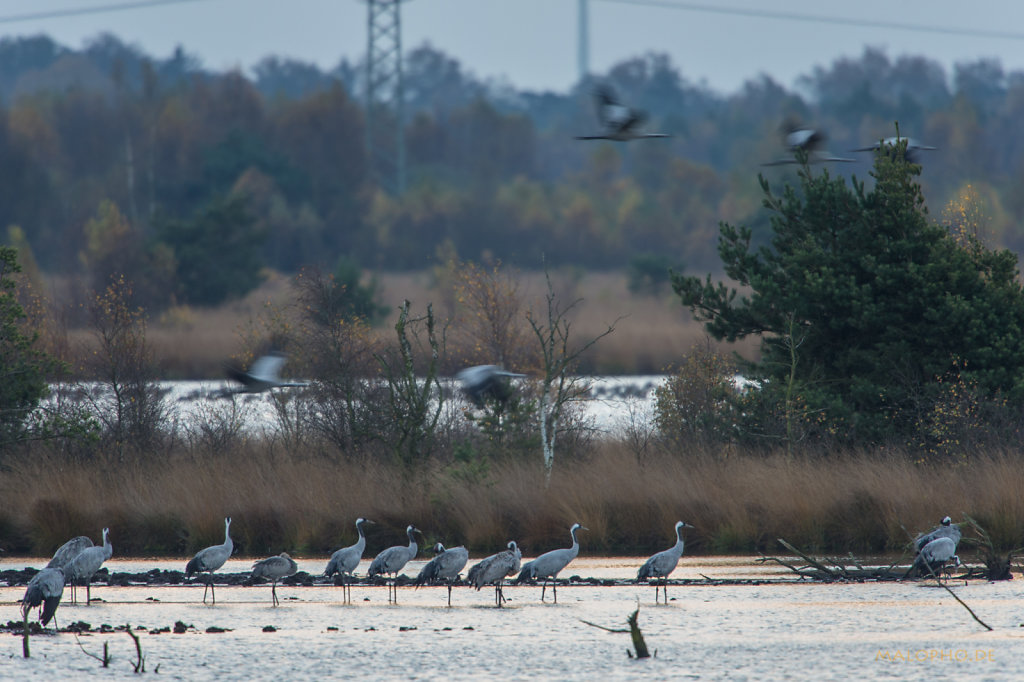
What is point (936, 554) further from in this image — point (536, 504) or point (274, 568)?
point (274, 568)

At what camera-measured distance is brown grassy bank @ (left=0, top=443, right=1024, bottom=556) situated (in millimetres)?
22172

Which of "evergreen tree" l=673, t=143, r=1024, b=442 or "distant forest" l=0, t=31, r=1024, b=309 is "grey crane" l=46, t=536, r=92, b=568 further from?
"distant forest" l=0, t=31, r=1024, b=309

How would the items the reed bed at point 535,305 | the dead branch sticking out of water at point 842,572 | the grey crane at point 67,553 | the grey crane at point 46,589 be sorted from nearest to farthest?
the grey crane at point 46,589 < the grey crane at point 67,553 < the dead branch sticking out of water at point 842,572 < the reed bed at point 535,305

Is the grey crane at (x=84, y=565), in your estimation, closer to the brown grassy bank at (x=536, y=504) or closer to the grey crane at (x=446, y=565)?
the grey crane at (x=446, y=565)

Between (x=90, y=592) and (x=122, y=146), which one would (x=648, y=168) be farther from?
(x=90, y=592)

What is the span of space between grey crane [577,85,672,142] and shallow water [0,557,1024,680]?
18.3 ft

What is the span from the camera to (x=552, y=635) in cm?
1538

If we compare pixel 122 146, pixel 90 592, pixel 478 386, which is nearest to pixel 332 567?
pixel 90 592

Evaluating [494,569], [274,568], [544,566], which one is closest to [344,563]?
[274,568]

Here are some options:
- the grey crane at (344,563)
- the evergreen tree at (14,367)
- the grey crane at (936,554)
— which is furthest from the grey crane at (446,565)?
the evergreen tree at (14,367)

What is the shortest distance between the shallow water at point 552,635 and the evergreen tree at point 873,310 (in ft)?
26.4

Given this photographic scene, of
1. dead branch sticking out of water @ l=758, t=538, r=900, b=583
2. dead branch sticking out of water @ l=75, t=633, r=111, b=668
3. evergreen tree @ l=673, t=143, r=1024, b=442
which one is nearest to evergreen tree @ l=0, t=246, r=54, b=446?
dead branch sticking out of water @ l=75, t=633, r=111, b=668

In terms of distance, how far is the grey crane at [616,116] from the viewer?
53.7 feet

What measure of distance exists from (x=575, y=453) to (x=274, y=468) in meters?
6.01
